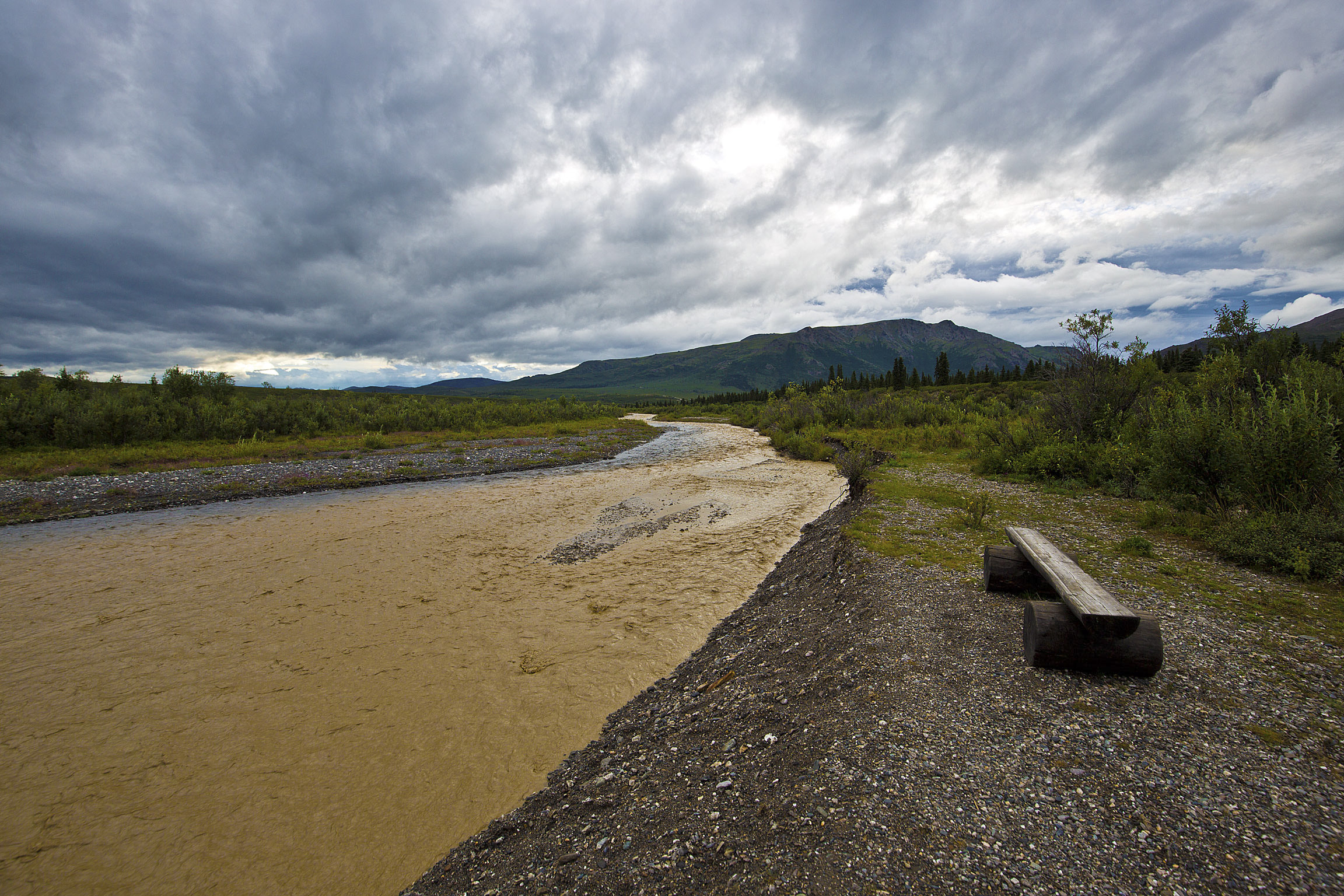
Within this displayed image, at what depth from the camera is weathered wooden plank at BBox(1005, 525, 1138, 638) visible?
4695 millimetres

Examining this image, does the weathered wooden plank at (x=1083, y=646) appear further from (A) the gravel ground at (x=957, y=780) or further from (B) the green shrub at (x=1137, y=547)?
(B) the green shrub at (x=1137, y=547)

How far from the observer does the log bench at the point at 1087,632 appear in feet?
15.7

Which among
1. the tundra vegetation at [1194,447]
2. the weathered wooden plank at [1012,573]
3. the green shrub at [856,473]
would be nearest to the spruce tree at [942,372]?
the tundra vegetation at [1194,447]

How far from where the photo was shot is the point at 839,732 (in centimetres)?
468

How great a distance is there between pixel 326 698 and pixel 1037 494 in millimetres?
17500

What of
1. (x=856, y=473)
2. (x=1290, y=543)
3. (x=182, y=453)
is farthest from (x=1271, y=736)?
(x=182, y=453)

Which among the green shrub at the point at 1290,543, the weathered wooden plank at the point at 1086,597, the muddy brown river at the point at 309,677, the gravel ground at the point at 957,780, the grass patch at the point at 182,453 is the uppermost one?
the grass patch at the point at 182,453

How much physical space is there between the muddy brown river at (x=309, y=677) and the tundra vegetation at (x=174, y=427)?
12.8 m

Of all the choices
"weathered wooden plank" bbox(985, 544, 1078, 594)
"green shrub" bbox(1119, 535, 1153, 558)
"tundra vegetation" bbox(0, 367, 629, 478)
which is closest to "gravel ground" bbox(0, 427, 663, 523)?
"tundra vegetation" bbox(0, 367, 629, 478)

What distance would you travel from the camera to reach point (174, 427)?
109ft

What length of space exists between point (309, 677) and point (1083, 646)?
10371mm

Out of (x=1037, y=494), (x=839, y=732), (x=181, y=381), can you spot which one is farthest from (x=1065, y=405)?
(x=181, y=381)

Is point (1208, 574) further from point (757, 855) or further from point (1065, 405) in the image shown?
point (1065, 405)

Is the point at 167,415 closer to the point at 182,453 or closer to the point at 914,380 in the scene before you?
the point at 182,453
